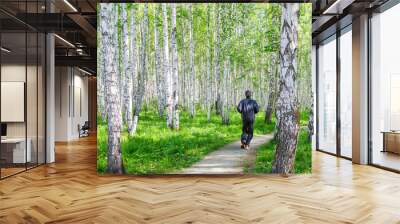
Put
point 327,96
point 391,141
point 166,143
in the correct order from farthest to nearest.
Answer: point 327,96 < point 391,141 < point 166,143

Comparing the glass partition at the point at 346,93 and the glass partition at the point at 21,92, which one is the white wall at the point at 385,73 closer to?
the glass partition at the point at 346,93

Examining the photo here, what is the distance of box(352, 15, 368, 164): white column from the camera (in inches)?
316

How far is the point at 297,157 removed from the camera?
6.65 metres

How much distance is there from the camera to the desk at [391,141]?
23.0 ft

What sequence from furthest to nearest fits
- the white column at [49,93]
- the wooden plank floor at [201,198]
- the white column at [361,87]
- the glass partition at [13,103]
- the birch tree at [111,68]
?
the white column at [49,93] → the white column at [361,87] → the birch tree at [111,68] → the glass partition at [13,103] → the wooden plank floor at [201,198]

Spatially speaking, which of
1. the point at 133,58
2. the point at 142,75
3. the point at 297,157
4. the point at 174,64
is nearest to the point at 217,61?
the point at 174,64

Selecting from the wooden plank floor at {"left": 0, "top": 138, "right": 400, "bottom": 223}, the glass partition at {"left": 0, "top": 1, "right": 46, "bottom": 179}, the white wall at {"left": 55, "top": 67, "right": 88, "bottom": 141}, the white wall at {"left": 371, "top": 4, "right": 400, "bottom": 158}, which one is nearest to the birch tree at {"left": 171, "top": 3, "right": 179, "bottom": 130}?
the wooden plank floor at {"left": 0, "top": 138, "right": 400, "bottom": 223}

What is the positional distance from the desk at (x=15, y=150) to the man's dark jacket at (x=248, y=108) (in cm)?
386

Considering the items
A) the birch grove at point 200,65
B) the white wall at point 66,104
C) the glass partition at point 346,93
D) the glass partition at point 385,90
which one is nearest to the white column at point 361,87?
the glass partition at point 385,90

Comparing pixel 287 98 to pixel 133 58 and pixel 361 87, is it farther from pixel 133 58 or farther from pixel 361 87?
pixel 133 58

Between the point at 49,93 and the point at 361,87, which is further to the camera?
the point at 49,93

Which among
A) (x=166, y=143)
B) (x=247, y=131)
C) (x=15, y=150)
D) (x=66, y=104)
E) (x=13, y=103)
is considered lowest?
(x=15, y=150)

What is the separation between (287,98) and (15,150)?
473cm

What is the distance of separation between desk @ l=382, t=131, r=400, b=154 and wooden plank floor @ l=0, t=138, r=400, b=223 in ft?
1.81
